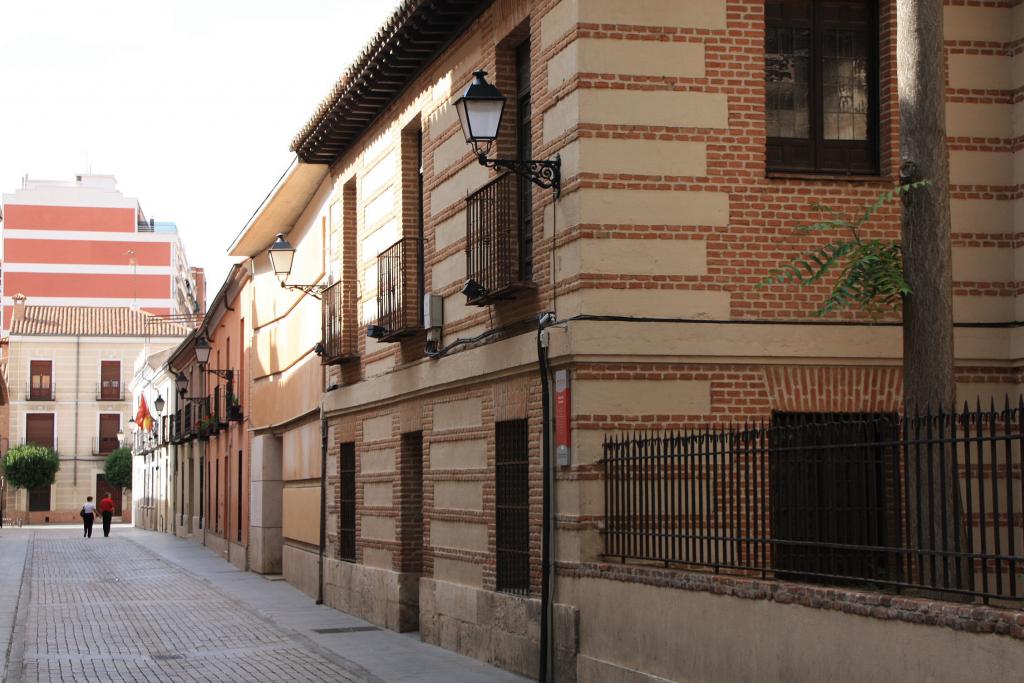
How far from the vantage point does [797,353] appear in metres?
10.9

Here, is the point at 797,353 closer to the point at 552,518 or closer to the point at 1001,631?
the point at 552,518

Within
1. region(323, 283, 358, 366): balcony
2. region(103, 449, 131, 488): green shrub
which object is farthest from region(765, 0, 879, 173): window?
region(103, 449, 131, 488): green shrub

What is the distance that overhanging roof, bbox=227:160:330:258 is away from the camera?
20.4 meters

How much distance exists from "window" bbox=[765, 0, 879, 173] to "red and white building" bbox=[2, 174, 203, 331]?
7368cm

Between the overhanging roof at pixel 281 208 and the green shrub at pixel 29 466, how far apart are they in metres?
44.3

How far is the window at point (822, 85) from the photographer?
37.2 feet

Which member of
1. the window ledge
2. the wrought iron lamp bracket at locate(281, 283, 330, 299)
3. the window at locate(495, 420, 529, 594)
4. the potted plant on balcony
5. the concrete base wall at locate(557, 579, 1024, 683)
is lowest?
the concrete base wall at locate(557, 579, 1024, 683)

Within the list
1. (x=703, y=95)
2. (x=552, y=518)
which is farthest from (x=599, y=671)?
(x=703, y=95)

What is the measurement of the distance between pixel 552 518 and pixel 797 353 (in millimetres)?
2190

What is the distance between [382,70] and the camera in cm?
1548

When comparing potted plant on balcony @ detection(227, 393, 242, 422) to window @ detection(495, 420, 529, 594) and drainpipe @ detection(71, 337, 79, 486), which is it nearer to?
window @ detection(495, 420, 529, 594)

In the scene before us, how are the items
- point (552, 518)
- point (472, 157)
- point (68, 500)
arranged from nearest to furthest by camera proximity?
point (552, 518), point (472, 157), point (68, 500)

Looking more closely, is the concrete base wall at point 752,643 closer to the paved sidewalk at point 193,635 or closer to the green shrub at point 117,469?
the paved sidewalk at point 193,635

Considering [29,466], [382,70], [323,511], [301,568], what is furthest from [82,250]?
[382,70]
